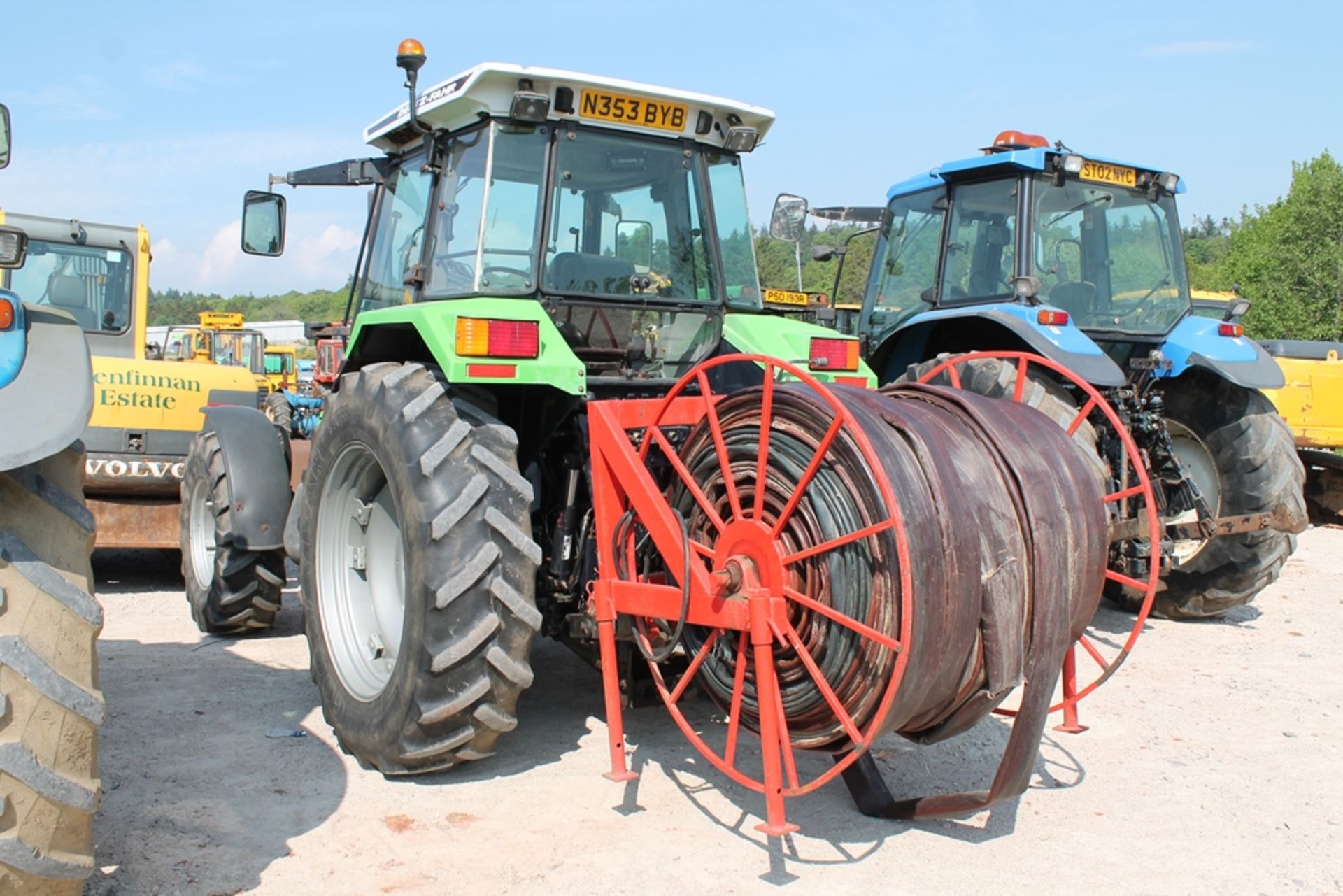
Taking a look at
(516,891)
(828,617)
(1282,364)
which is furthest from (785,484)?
(1282,364)

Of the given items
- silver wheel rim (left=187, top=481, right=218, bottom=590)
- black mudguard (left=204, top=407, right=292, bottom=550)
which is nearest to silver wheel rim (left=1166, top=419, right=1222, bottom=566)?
black mudguard (left=204, top=407, right=292, bottom=550)

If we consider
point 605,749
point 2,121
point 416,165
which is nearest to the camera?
point 2,121

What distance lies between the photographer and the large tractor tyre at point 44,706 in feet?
7.59

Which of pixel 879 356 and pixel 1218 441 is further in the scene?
pixel 879 356

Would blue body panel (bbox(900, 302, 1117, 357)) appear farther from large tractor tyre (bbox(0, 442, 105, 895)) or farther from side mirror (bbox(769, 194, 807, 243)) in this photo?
large tractor tyre (bbox(0, 442, 105, 895))

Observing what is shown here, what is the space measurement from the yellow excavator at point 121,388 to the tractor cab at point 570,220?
279 cm

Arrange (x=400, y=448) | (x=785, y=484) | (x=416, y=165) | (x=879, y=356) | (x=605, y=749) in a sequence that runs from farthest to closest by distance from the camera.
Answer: (x=879, y=356) < (x=416, y=165) < (x=605, y=749) < (x=400, y=448) < (x=785, y=484)

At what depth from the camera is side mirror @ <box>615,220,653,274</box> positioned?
15.0 ft

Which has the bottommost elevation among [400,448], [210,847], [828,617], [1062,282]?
[210,847]

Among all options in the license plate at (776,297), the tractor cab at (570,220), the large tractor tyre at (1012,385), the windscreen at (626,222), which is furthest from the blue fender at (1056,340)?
the windscreen at (626,222)

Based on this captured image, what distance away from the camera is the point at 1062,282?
22.4 feet

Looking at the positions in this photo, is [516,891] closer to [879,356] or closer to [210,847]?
[210,847]

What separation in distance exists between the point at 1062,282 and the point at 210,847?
5.45 meters

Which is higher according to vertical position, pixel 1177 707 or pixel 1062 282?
pixel 1062 282
